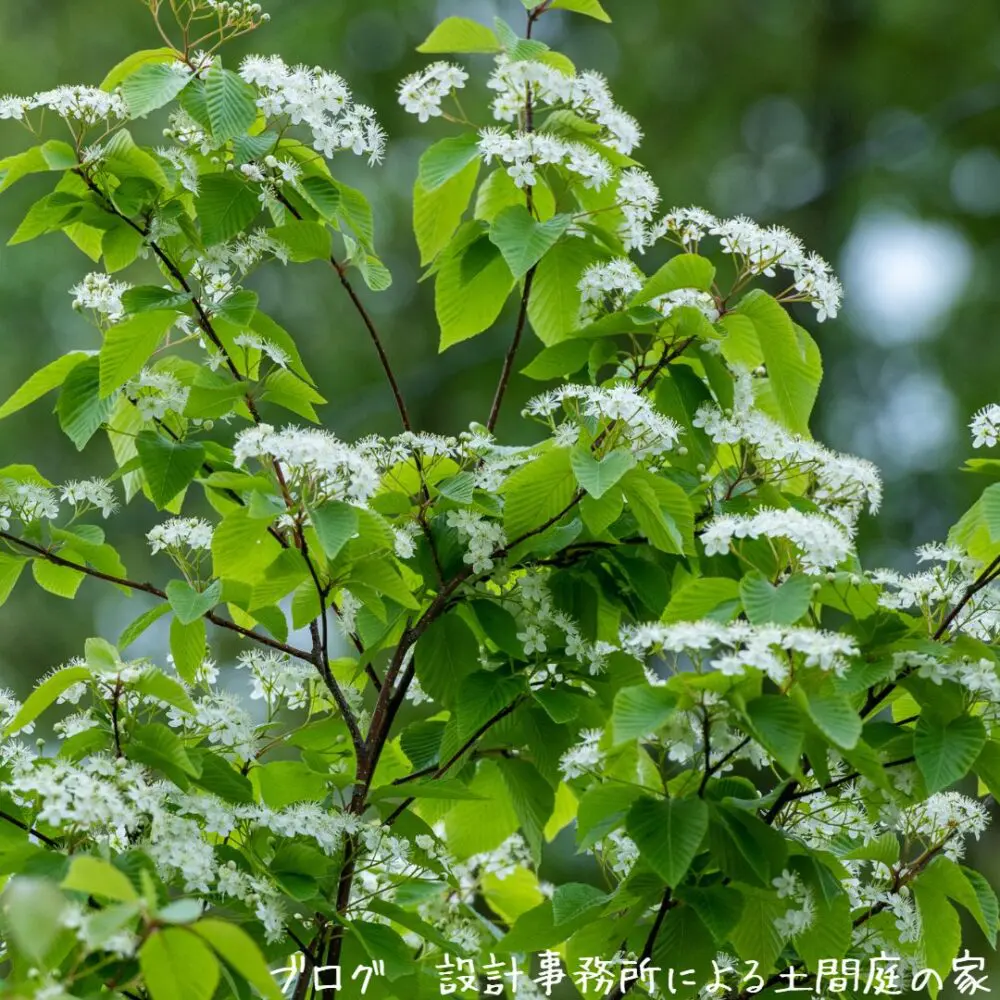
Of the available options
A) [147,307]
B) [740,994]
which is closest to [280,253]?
[147,307]

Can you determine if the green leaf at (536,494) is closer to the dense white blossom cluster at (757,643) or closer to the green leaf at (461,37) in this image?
the dense white blossom cluster at (757,643)

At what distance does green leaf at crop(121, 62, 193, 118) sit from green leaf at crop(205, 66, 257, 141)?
0.04 m

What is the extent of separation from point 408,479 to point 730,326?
1.57 feet

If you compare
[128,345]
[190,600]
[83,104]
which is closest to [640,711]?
[190,600]

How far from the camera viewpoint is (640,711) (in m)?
1.46

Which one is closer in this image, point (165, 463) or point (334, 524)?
point (334, 524)

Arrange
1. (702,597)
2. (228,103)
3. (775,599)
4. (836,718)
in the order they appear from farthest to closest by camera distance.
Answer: (228,103) < (702,597) < (775,599) < (836,718)

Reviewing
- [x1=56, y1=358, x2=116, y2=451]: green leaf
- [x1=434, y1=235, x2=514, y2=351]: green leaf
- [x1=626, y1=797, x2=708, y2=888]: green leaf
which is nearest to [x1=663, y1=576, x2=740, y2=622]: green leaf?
[x1=626, y1=797, x2=708, y2=888]: green leaf

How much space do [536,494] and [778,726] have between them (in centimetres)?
45

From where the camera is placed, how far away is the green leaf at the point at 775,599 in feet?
4.99

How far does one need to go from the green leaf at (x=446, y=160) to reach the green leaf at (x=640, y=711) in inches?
31.2

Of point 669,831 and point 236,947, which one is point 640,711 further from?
point 236,947

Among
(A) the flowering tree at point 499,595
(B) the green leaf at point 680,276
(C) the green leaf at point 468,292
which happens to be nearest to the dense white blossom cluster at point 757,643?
(A) the flowering tree at point 499,595

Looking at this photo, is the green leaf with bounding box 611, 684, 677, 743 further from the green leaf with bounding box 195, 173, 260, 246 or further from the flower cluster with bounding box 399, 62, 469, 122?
the flower cluster with bounding box 399, 62, 469, 122
